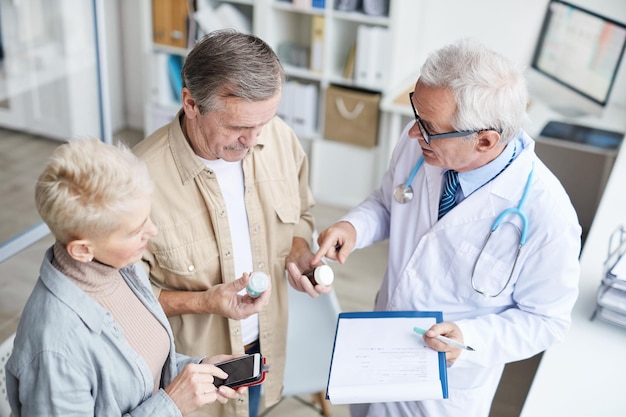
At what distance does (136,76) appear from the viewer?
484cm

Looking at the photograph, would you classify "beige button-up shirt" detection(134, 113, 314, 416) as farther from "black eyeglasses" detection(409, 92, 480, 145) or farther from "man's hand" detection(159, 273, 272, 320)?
"black eyeglasses" detection(409, 92, 480, 145)

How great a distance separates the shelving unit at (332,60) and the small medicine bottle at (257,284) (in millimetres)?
2426

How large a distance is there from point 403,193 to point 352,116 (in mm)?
2202

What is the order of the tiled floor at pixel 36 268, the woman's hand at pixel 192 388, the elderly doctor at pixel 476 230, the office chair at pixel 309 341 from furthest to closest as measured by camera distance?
the tiled floor at pixel 36 268
the office chair at pixel 309 341
the elderly doctor at pixel 476 230
the woman's hand at pixel 192 388

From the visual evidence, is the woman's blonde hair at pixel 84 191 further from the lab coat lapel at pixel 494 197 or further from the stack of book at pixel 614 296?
the stack of book at pixel 614 296

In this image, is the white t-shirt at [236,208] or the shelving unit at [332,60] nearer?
the white t-shirt at [236,208]

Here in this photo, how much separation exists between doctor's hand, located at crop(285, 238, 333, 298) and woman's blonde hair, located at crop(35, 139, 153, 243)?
636 millimetres

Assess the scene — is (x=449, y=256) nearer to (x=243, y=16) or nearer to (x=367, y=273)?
(x=367, y=273)

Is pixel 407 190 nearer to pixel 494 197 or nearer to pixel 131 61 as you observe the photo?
pixel 494 197

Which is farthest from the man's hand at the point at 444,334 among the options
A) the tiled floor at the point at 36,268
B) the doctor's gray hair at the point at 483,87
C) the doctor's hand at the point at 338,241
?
the tiled floor at the point at 36,268

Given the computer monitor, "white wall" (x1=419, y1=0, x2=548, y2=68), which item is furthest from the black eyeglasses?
"white wall" (x1=419, y1=0, x2=548, y2=68)

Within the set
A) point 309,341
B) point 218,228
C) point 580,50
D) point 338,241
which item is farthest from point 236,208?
point 580,50

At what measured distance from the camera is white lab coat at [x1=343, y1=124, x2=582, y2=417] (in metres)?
1.50

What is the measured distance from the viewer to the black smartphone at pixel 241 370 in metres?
1.45
